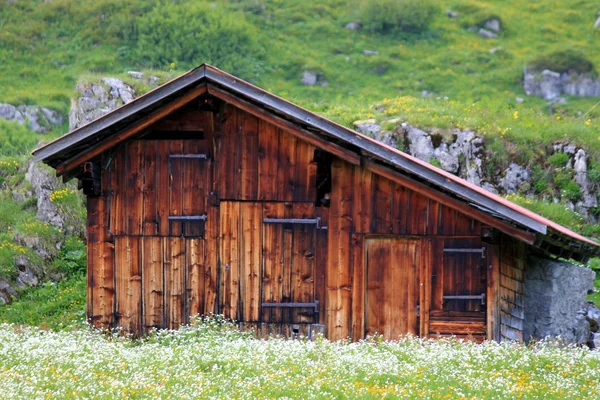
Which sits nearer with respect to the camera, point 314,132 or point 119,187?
point 314,132

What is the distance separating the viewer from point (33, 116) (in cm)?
3256

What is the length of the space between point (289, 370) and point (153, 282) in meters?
5.33

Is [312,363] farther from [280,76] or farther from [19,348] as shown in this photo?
[280,76]

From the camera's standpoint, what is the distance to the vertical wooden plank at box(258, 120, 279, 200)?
51.1 ft

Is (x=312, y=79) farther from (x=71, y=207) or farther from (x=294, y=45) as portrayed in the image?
(x=71, y=207)

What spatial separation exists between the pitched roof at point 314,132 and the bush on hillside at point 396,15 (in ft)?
91.7

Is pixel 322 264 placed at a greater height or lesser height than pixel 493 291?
greater

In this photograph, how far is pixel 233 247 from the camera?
1573 cm

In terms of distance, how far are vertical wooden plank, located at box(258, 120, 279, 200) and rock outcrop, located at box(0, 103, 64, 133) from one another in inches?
759

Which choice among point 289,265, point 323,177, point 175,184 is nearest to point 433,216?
point 323,177

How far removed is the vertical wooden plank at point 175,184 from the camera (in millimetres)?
15641

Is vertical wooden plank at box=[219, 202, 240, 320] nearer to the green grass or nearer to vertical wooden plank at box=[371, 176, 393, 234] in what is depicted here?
vertical wooden plank at box=[371, 176, 393, 234]

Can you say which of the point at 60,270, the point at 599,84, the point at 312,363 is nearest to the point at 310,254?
the point at 312,363

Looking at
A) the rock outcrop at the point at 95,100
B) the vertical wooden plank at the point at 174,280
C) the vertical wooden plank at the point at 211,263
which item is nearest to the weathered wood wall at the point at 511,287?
the vertical wooden plank at the point at 211,263
